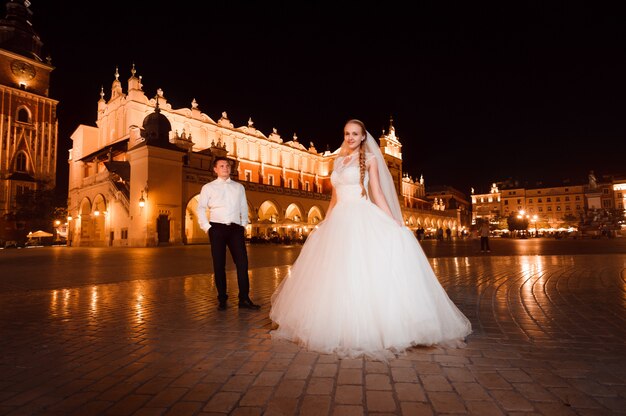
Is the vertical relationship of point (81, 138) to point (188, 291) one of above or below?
above

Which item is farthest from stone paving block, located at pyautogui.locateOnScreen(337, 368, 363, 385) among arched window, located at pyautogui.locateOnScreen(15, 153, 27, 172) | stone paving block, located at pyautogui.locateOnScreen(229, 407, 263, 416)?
arched window, located at pyautogui.locateOnScreen(15, 153, 27, 172)

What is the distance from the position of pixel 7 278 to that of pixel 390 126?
74539 mm

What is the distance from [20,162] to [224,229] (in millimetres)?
58738

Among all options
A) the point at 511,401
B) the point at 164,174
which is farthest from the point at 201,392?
the point at 164,174

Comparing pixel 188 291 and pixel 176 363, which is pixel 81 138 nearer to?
pixel 188 291

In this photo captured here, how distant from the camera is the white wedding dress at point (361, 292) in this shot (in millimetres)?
3121

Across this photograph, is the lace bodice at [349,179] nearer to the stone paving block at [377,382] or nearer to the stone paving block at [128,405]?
the stone paving block at [377,382]

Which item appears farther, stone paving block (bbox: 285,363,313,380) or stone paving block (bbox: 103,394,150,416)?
stone paving block (bbox: 285,363,313,380)

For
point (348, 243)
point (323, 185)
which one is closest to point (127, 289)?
point (348, 243)

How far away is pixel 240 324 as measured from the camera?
424cm

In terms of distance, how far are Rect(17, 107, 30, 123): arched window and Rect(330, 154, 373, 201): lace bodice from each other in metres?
62.6

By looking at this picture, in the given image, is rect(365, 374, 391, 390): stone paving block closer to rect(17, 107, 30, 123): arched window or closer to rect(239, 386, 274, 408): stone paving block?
rect(239, 386, 274, 408): stone paving block

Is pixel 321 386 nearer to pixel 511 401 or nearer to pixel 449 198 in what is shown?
pixel 511 401

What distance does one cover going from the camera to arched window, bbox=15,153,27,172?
4925 cm
